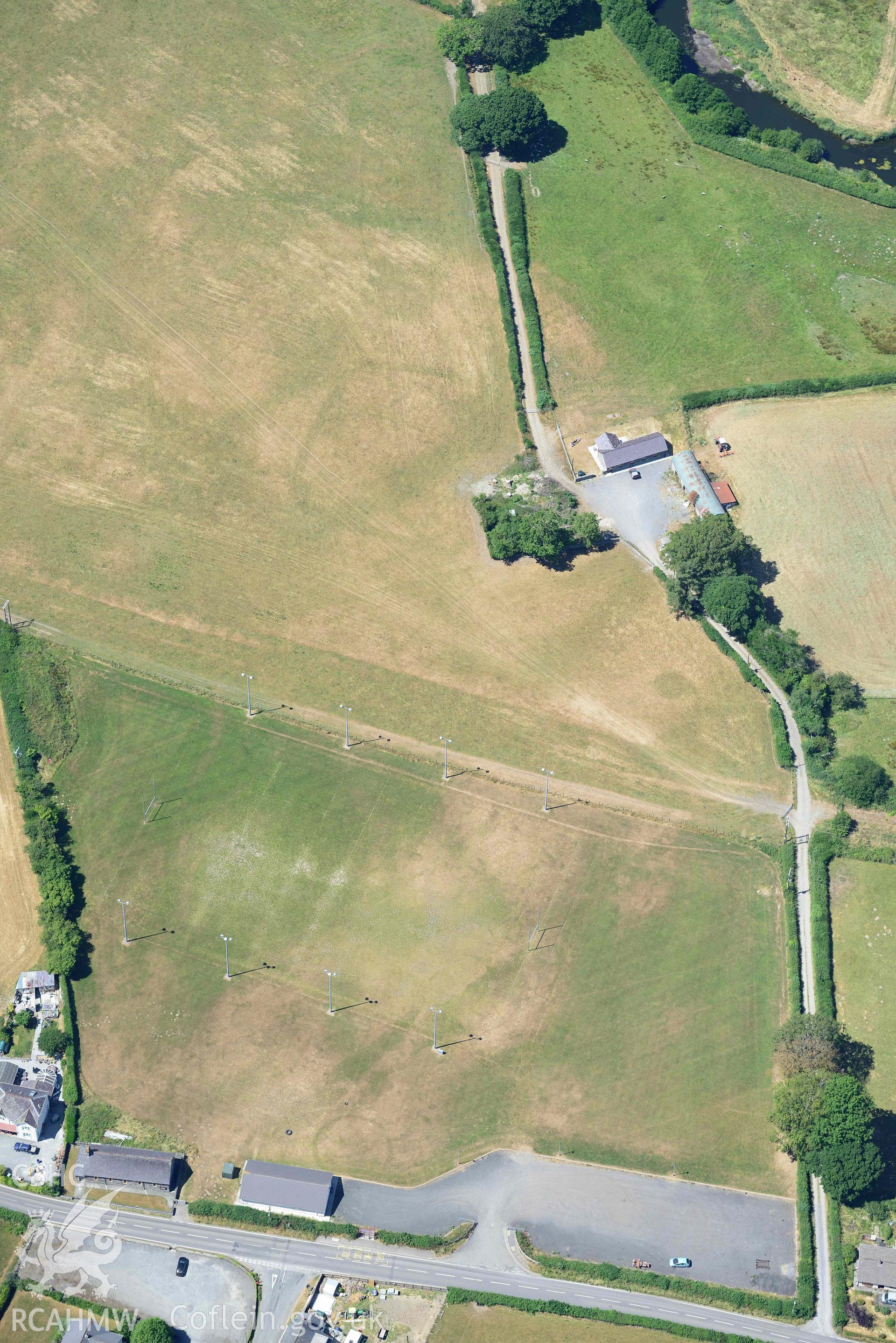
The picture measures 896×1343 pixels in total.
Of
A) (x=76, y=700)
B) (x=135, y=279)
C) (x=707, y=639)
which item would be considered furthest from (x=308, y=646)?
(x=135, y=279)

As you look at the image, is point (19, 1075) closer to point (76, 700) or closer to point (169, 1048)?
point (169, 1048)

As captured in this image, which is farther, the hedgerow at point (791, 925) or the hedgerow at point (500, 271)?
the hedgerow at point (500, 271)

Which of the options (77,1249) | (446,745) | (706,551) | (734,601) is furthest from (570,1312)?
(706,551)

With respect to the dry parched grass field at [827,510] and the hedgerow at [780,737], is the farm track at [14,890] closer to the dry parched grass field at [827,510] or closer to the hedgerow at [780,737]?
the hedgerow at [780,737]

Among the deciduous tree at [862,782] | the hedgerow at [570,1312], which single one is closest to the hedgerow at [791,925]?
the deciduous tree at [862,782]

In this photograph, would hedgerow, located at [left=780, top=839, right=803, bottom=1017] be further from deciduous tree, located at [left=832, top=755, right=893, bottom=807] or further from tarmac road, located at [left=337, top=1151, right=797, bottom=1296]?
tarmac road, located at [left=337, top=1151, right=797, bottom=1296]

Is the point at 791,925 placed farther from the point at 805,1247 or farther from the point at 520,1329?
the point at 520,1329
